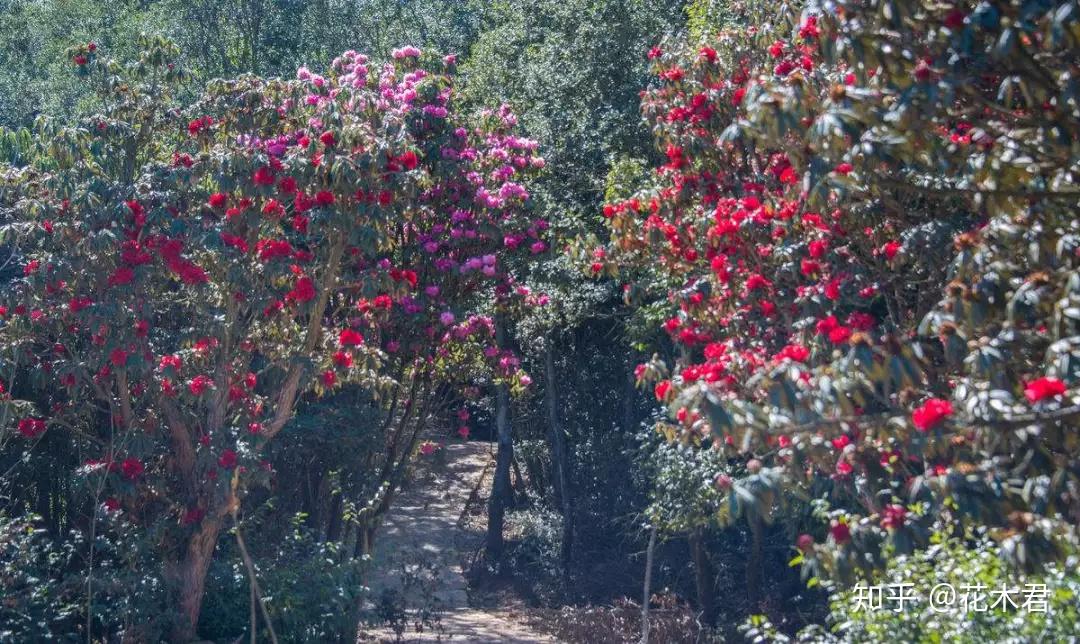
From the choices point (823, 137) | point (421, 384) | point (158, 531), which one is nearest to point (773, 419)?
point (823, 137)

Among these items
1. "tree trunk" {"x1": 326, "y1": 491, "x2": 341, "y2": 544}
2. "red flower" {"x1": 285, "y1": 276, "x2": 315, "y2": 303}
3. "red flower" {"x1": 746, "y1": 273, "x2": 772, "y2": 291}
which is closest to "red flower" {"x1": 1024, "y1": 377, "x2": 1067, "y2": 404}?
"red flower" {"x1": 746, "y1": 273, "x2": 772, "y2": 291}

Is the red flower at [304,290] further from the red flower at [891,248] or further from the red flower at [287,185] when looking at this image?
the red flower at [891,248]

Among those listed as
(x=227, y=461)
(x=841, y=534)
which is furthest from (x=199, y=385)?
(x=841, y=534)

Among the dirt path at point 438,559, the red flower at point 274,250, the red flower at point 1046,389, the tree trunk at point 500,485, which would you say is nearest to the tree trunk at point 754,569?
the dirt path at point 438,559

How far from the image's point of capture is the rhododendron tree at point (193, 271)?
593 centimetres

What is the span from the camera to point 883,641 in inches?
158

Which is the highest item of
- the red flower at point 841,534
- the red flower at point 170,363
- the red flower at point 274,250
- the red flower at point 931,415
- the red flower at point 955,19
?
the red flower at point 955,19

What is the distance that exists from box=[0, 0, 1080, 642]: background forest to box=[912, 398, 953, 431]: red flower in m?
0.01

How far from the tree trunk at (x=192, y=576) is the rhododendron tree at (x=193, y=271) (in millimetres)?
11

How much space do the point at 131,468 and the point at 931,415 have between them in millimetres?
4490

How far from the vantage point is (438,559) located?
11.1 m

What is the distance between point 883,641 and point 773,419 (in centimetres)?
122

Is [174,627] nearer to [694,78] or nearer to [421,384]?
[421,384]

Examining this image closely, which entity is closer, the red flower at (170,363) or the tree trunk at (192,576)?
the red flower at (170,363)
